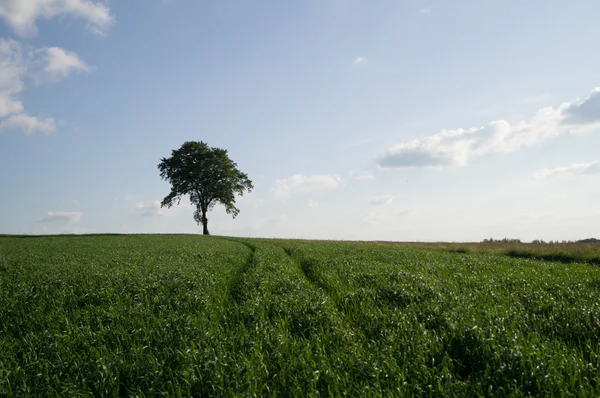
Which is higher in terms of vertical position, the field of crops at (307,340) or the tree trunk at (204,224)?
the tree trunk at (204,224)

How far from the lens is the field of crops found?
16.6 feet

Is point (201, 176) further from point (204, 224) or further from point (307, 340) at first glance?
point (307, 340)

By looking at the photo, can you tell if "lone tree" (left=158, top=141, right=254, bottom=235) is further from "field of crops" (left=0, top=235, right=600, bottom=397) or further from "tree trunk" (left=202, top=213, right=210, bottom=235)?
"field of crops" (left=0, top=235, right=600, bottom=397)

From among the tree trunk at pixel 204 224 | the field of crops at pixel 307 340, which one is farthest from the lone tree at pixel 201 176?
the field of crops at pixel 307 340

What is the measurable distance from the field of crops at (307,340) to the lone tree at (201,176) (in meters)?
60.0

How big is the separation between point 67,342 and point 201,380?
12.4 feet

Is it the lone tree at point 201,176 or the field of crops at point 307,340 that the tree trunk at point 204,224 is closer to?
the lone tree at point 201,176

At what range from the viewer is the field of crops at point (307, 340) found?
5051 mm

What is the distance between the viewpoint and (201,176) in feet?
233

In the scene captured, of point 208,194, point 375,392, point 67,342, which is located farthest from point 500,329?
point 208,194

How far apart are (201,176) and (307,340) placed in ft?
221

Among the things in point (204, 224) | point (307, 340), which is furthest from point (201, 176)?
point (307, 340)

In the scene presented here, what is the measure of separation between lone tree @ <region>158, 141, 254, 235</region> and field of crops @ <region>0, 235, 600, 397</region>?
197ft

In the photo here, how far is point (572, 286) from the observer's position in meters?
11.2
